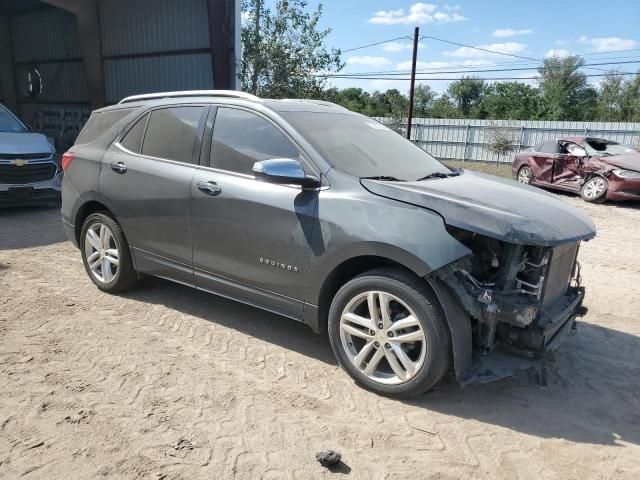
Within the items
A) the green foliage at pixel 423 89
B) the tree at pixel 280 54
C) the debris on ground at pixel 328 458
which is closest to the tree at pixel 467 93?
the green foliage at pixel 423 89

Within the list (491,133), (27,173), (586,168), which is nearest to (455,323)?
(27,173)

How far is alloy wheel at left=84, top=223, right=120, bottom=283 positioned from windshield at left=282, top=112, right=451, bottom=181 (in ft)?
7.14

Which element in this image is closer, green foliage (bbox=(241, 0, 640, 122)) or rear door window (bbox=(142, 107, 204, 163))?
rear door window (bbox=(142, 107, 204, 163))

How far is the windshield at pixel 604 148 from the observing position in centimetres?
1223

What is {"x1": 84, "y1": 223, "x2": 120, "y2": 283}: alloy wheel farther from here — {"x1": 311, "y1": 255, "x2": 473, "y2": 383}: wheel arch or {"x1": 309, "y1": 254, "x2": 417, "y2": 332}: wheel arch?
{"x1": 311, "y1": 255, "x2": 473, "y2": 383}: wheel arch

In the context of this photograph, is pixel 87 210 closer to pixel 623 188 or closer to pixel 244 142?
pixel 244 142

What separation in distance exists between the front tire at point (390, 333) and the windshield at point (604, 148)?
436 inches

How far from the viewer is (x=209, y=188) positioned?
389 centimetres

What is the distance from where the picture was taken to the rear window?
191 inches

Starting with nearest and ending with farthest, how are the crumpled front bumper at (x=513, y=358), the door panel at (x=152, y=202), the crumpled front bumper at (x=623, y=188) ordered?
the crumpled front bumper at (x=513, y=358) → the door panel at (x=152, y=202) → the crumpled front bumper at (x=623, y=188)

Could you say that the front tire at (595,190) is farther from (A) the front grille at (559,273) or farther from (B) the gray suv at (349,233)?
(A) the front grille at (559,273)

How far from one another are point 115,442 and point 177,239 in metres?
1.80

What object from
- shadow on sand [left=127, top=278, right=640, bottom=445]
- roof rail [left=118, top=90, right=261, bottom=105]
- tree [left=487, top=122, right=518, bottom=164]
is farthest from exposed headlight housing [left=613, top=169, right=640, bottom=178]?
tree [left=487, top=122, right=518, bottom=164]

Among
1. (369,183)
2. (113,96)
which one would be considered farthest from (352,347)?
(113,96)
